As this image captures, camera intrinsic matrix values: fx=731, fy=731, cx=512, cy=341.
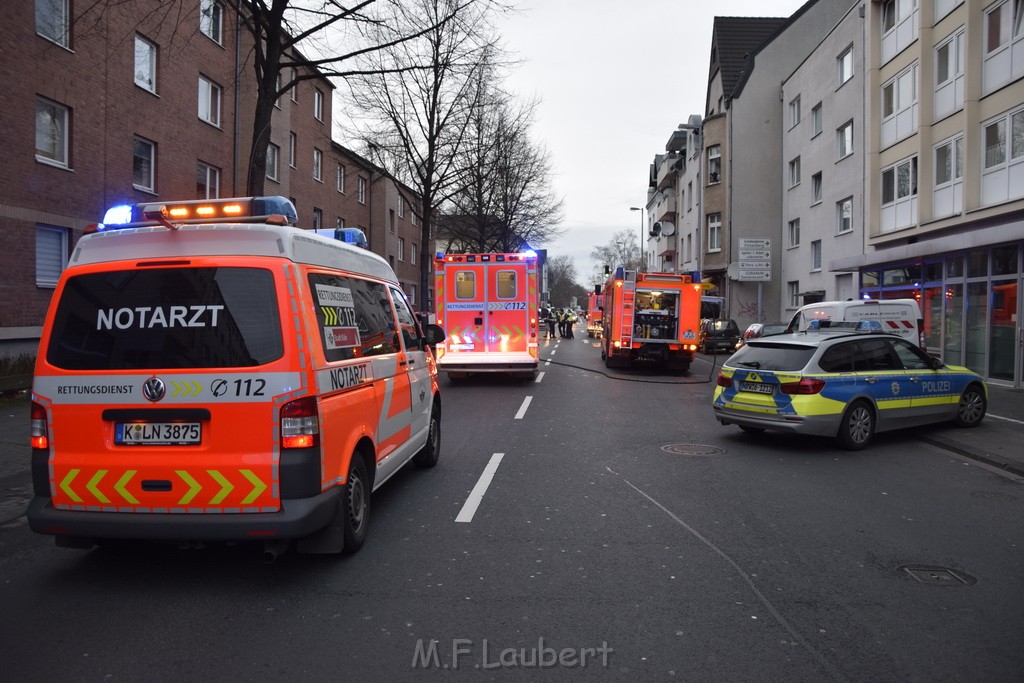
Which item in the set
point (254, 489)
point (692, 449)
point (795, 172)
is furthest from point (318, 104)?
point (254, 489)

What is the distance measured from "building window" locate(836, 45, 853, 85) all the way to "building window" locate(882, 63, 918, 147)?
3874 millimetres

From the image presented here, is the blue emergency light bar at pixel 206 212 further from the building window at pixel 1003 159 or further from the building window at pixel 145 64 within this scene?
the building window at pixel 145 64

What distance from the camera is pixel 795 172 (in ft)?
108

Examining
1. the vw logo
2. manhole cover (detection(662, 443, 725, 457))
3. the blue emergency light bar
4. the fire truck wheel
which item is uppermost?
the blue emergency light bar

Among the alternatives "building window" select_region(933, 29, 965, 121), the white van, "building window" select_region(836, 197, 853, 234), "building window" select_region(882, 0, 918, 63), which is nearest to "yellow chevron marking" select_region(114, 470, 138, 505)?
the white van

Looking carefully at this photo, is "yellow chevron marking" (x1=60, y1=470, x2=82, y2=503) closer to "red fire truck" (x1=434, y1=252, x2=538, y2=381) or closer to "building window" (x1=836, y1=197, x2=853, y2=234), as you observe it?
"red fire truck" (x1=434, y1=252, x2=538, y2=381)

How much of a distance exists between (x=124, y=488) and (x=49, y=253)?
1541cm

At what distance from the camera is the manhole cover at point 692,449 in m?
8.69

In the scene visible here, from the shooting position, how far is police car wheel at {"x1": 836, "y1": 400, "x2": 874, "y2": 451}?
29.4 ft

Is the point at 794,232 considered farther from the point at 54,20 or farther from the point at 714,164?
the point at 54,20

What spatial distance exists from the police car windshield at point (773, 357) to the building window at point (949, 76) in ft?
40.1

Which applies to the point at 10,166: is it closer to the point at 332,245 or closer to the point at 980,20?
the point at 332,245

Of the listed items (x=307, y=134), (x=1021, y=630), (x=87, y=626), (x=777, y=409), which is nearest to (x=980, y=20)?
(x=777, y=409)

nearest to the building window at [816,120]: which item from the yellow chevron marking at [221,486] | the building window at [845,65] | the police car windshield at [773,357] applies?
the building window at [845,65]
